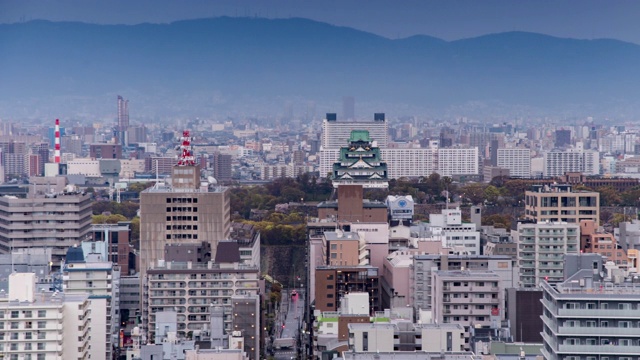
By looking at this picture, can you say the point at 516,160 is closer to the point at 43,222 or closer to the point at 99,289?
the point at 43,222

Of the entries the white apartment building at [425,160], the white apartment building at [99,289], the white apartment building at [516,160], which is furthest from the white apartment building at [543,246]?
the white apartment building at [516,160]

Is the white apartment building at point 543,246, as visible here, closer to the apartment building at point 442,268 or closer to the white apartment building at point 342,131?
the apartment building at point 442,268

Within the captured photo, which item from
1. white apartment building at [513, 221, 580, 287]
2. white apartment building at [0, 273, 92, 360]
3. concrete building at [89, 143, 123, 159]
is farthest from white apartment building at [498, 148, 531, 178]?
white apartment building at [0, 273, 92, 360]

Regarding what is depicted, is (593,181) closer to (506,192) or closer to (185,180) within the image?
(506,192)

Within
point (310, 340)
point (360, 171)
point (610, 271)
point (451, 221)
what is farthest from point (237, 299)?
point (360, 171)

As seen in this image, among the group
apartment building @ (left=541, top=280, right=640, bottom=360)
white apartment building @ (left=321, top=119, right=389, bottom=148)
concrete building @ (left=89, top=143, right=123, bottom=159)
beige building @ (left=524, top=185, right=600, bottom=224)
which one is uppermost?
white apartment building @ (left=321, top=119, right=389, bottom=148)

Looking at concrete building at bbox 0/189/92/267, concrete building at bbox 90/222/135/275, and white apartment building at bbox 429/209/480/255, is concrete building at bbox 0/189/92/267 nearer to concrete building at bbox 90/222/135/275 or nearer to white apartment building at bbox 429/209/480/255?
concrete building at bbox 90/222/135/275
